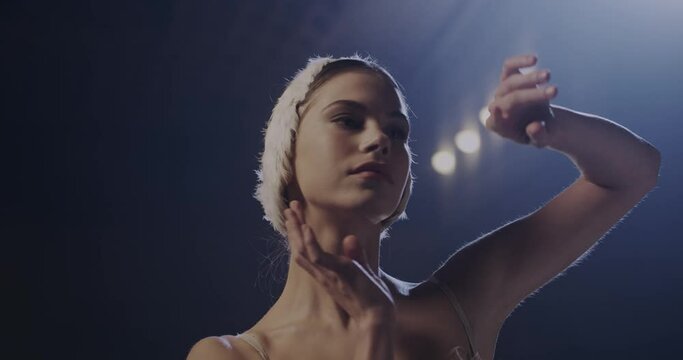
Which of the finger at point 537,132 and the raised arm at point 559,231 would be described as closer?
the finger at point 537,132

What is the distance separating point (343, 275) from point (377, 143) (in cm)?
26

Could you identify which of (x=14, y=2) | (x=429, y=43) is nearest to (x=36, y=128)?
(x=14, y=2)

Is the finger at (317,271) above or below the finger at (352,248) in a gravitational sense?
below

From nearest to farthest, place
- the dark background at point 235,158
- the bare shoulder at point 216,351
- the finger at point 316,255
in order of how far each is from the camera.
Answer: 1. the finger at point 316,255
2. the bare shoulder at point 216,351
3. the dark background at point 235,158

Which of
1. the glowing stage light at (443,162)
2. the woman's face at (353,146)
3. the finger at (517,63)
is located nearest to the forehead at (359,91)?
the woman's face at (353,146)

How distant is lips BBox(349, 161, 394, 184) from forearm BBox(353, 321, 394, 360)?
0.84ft

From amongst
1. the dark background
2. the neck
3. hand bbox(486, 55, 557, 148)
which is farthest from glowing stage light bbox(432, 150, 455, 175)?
hand bbox(486, 55, 557, 148)

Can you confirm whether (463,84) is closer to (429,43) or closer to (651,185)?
(429,43)

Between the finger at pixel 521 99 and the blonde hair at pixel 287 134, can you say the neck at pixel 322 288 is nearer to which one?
the blonde hair at pixel 287 134

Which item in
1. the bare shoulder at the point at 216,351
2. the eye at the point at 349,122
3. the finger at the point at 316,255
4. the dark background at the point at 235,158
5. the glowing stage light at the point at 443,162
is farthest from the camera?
the glowing stage light at the point at 443,162

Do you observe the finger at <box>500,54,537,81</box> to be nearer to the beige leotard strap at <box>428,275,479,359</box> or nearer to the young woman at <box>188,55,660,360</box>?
the young woman at <box>188,55,660,360</box>

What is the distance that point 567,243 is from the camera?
1.24m

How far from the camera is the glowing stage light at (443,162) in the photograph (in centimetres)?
359

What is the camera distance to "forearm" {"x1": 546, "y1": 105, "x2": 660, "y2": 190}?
1092 millimetres
